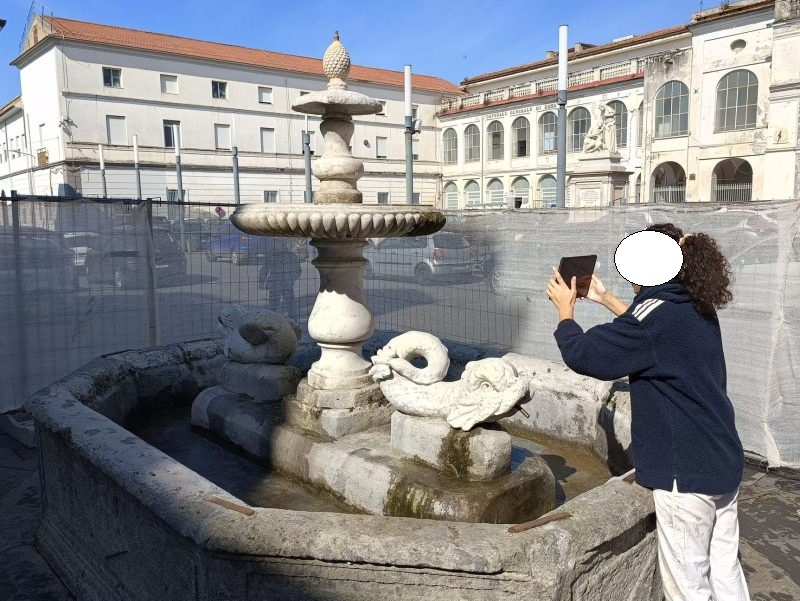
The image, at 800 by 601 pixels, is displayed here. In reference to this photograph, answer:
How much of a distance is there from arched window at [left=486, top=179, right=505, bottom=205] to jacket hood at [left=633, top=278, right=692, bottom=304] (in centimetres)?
3893

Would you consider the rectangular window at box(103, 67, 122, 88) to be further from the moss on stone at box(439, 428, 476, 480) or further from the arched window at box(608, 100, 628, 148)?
the moss on stone at box(439, 428, 476, 480)

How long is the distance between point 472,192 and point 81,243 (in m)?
38.6

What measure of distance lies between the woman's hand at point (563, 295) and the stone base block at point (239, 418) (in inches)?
82.6

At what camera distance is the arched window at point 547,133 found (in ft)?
122

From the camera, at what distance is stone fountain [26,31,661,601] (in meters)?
2.21

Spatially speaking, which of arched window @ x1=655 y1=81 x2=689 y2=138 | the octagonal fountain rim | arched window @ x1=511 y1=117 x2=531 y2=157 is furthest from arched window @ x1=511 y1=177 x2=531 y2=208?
the octagonal fountain rim

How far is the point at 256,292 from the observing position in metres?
7.41

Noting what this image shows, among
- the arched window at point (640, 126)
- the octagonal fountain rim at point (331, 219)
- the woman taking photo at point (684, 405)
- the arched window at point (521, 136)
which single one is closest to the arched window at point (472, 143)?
the arched window at point (521, 136)

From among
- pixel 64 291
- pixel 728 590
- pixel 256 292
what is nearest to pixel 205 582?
pixel 728 590

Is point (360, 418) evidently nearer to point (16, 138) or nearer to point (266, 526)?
point (266, 526)

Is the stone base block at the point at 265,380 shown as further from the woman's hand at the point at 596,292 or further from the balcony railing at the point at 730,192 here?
the balcony railing at the point at 730,192

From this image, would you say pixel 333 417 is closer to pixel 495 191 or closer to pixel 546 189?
pixel 546 189

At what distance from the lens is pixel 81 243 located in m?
6.09

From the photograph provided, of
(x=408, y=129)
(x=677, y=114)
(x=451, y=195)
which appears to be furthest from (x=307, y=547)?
(x=451, y=195)
